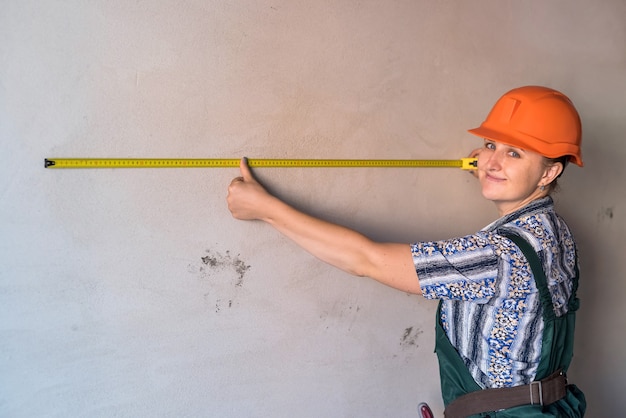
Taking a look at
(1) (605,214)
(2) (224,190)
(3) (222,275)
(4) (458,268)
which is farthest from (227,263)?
(1) (605,214)

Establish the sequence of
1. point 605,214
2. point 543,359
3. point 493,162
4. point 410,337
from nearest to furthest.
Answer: point 543,359, point 493,162, point 410,337, point 605,214

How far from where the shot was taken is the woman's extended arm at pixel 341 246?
133 cm

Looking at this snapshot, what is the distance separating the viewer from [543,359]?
4.67 feet

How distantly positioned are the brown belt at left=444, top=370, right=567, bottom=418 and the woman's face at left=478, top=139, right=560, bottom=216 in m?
0.53

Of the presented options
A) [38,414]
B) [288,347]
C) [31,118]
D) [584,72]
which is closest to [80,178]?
[31,118]

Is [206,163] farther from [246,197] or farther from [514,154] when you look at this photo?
[514,154]

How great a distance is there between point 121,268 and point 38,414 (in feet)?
1.58

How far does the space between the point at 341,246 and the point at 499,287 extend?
0.44 meters

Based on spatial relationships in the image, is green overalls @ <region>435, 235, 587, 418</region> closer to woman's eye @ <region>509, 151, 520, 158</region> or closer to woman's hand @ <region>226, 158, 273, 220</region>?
woman's eye @ <region>509, 151, 520, 158</region>

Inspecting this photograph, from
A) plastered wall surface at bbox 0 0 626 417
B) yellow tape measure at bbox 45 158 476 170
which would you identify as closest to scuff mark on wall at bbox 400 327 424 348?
plastered wall surface at bbox 0 0 626 417

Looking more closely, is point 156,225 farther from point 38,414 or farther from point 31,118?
point 38,414

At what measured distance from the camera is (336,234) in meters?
1.37

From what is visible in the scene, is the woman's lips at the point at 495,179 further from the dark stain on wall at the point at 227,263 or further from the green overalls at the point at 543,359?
the dark stain on wall at the point at 227,263

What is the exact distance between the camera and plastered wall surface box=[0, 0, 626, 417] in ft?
4.43
